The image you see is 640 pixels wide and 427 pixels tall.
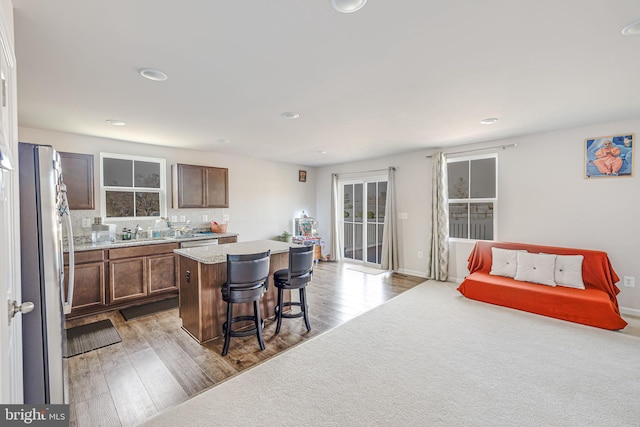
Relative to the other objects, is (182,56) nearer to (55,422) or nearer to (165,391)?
(55,422)

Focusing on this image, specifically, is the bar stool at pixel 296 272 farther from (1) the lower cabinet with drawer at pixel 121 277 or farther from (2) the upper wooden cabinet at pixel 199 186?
(2) the upper wooden cabinet at pixel 199 186

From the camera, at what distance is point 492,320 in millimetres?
3340

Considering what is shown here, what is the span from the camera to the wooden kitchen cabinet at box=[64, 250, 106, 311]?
11.4 ft

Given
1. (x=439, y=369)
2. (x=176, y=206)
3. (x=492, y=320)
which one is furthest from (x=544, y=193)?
(x=176, y=206)

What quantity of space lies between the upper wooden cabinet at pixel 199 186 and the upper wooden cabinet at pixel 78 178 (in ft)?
3.73

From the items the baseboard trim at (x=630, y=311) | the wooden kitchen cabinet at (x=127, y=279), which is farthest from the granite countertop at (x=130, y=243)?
the baseboard trim at (x=630, y=311)

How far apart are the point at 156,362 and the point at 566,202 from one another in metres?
5.38

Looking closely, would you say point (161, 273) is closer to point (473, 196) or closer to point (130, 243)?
point (130, 243)

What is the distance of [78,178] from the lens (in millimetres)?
3869

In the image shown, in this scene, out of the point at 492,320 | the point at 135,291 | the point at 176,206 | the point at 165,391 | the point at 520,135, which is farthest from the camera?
the point at 176,206

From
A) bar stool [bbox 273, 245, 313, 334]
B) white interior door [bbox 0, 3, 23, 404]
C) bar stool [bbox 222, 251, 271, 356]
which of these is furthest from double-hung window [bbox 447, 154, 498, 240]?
white interior door [bbox 0, 3, 23, 404]

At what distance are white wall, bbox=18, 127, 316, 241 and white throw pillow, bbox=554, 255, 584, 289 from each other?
5.10 meters

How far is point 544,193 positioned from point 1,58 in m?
5.46

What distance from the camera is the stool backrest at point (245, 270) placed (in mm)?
2535
